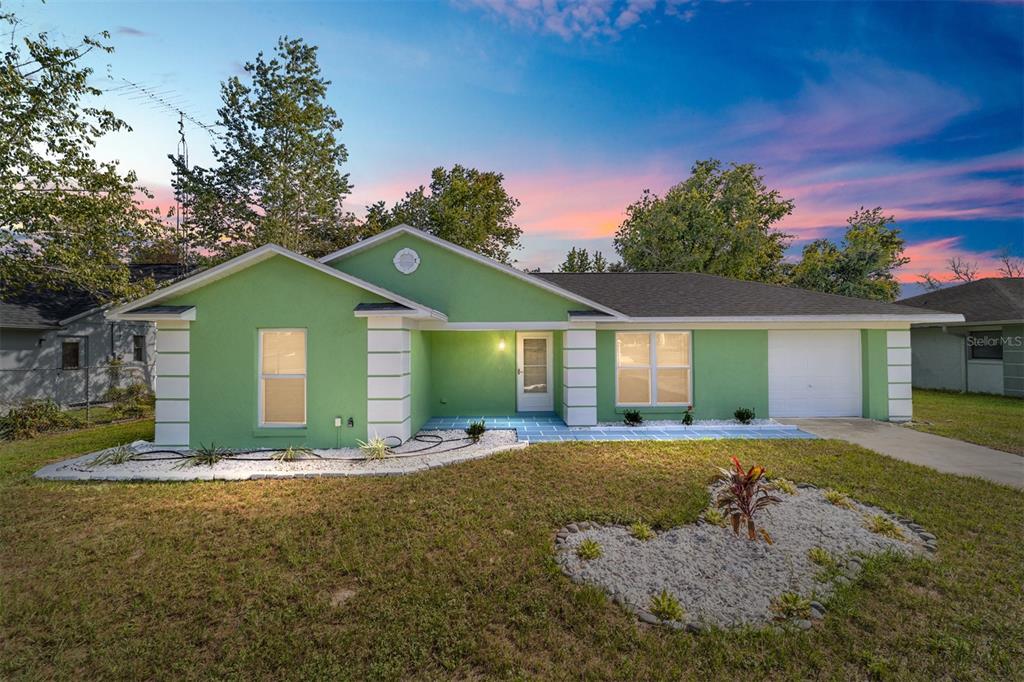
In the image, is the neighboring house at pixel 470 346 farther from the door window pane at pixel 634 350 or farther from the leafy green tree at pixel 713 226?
the leafy green tree at pixel 713 226

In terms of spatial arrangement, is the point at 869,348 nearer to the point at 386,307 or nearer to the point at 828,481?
the point at 828,481

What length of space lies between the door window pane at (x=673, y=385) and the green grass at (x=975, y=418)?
5351 mm

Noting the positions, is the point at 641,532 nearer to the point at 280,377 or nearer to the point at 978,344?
the point at 280,377

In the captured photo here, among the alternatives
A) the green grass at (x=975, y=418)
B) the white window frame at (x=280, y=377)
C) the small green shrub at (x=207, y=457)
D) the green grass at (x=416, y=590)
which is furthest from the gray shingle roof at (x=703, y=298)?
the small green shrub at (x=207, y=457)

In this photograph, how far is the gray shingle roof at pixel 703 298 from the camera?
1052cm

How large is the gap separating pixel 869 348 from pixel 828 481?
22.3 ft

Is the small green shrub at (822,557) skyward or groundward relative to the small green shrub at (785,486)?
groundward

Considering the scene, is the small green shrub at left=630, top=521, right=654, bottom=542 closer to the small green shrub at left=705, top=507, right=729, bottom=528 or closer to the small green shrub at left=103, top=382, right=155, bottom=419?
the small green shrub at left=705, top=507, right=729, bottom=528

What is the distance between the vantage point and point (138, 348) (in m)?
17.6

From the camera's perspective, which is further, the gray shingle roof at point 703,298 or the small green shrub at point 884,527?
the gray shingle roof at point 703,298

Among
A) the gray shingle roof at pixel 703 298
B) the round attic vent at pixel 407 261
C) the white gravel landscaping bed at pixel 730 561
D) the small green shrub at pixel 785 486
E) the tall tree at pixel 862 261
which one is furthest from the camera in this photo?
the tall tree at pixel 862 261

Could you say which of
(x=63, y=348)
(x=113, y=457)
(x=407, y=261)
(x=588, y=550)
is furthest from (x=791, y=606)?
(x=63, y=348)

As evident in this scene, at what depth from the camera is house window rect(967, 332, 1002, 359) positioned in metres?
15.5

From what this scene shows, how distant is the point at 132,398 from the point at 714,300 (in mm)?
20270
